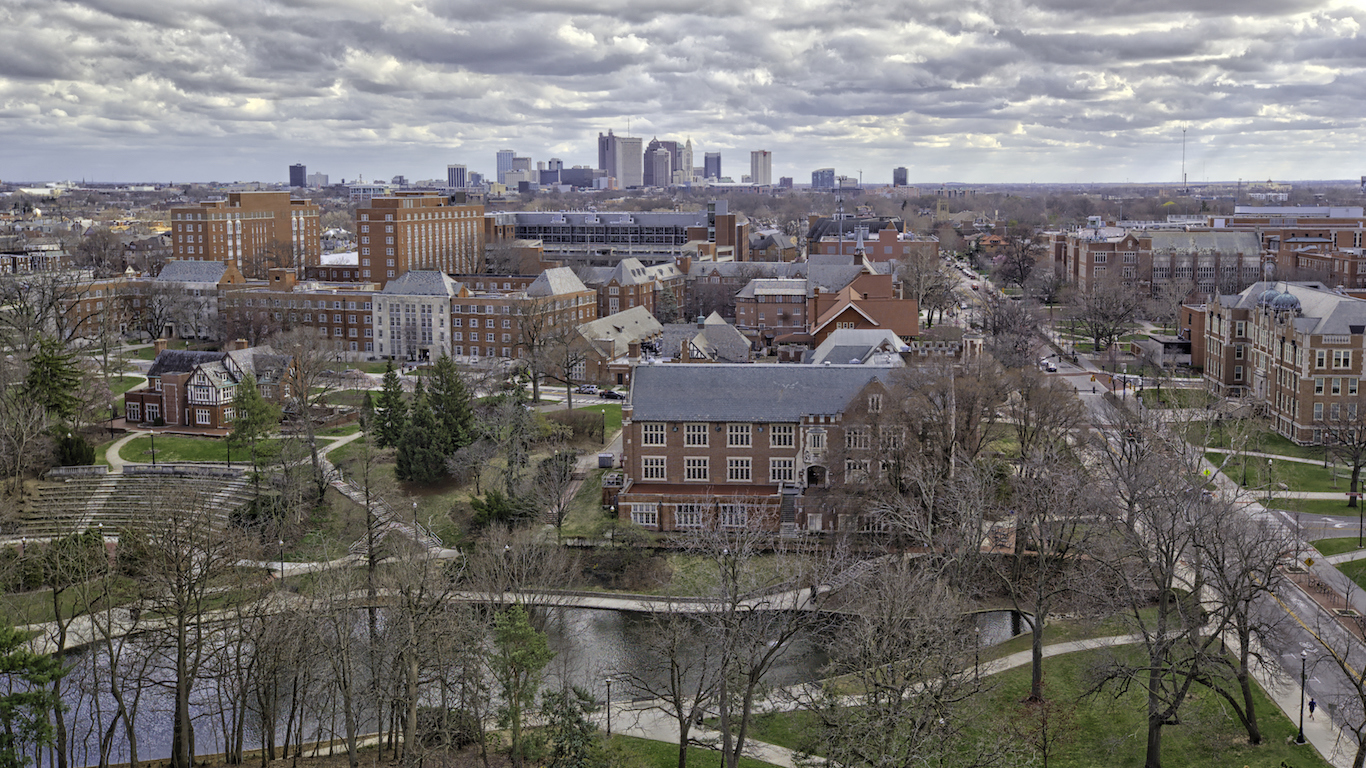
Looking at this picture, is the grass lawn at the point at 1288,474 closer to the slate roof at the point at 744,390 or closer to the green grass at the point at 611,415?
the slate roof at the point at 744,390

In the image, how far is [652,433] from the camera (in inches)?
2938

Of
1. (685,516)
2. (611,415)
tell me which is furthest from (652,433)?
(611,415)

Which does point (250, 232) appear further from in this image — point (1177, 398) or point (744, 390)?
point (1177, 398)


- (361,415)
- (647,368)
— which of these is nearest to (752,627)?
(647,368)

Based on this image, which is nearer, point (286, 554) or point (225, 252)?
point (286, 554)

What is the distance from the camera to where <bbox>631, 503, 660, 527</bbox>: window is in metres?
71.8

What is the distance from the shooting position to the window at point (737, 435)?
7419cm

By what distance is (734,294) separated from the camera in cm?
15650

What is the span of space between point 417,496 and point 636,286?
71.4m

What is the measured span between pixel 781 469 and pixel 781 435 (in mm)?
2134

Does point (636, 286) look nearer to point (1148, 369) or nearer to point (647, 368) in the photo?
point (1148, 369)

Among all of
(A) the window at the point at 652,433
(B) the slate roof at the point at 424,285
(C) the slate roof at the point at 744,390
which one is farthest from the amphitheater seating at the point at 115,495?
(B) the slate roof at the point at 424,285

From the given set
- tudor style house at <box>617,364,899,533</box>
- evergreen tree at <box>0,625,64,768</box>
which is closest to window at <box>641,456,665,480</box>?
tudor style house at <box>617,364,899,533</box>

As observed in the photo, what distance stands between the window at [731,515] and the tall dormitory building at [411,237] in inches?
3641
